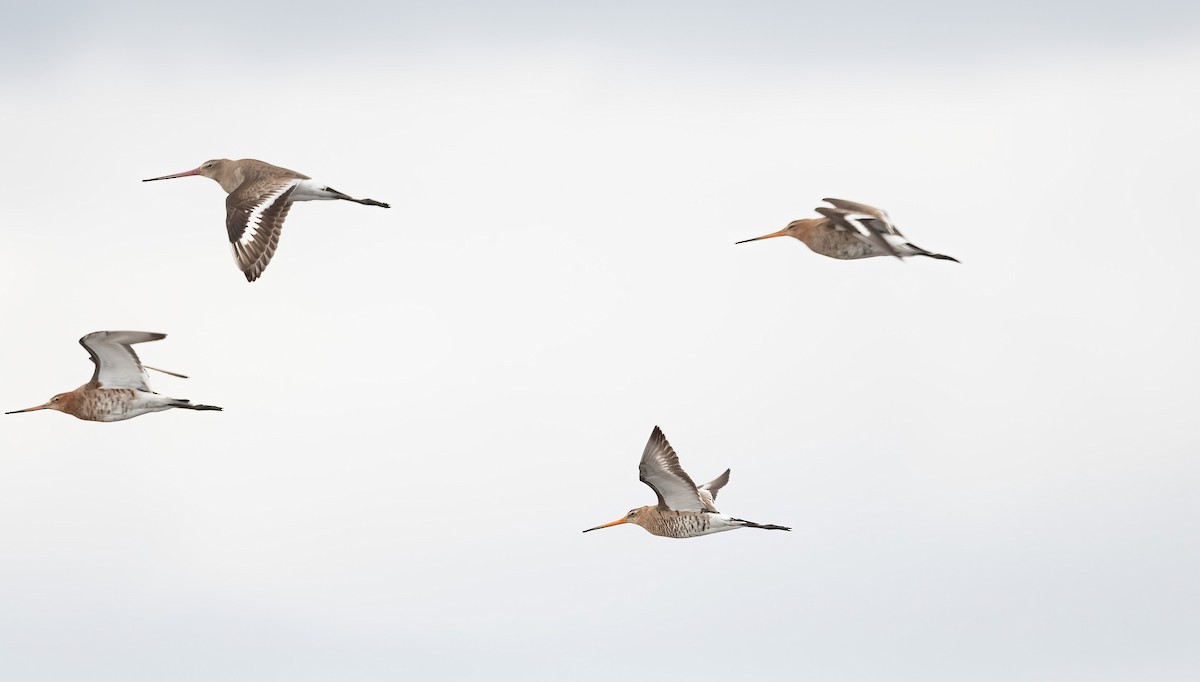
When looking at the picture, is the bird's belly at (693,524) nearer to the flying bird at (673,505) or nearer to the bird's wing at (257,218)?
the flying bird at (673,505)

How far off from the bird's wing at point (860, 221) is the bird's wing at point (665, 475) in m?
2.92

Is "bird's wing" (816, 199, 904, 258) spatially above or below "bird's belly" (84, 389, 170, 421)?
above

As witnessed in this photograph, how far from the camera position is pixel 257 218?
76.7ft

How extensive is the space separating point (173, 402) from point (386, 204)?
3.17 m

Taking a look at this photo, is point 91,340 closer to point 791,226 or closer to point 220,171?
point 220,171

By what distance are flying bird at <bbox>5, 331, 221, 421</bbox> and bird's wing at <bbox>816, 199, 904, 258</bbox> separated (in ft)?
23.3

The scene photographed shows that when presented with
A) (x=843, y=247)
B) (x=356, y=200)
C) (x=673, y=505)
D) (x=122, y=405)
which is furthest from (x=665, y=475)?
(x=122, y=405)

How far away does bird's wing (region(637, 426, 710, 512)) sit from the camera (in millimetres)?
24062

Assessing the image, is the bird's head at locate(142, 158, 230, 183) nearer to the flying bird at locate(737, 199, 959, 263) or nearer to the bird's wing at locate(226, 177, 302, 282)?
the bird's wing at locate(226, 177, 302, 282)

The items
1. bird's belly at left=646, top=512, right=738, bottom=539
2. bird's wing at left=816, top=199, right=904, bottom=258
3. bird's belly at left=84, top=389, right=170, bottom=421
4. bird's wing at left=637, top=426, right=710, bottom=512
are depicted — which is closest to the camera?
bird's wing at left=816, top=199, right=904, bottom=258

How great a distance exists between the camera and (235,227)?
2317cm

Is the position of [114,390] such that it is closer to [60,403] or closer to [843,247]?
[60,403]

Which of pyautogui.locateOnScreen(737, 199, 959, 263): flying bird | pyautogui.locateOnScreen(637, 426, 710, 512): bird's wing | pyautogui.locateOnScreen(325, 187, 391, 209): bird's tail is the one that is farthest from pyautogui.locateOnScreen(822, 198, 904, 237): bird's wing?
pyautogui.locateOnScreen(325, 187, 391, 209): bird's tail

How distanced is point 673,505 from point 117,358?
6.39 m
